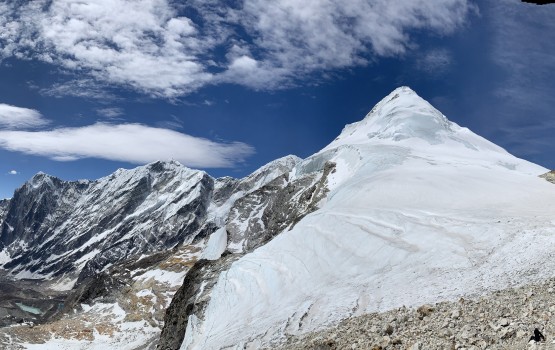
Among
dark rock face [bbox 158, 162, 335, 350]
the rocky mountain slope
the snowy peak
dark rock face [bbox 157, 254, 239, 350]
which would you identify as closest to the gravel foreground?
the rocky mountain slope

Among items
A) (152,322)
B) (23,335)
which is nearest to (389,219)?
(152,322)

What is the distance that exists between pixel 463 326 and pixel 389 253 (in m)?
14.4

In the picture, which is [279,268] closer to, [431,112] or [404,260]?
[404,260]

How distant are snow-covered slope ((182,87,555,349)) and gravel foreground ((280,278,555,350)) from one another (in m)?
2.52

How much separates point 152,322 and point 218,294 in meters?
75.4

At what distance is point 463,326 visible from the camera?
45.7 feet

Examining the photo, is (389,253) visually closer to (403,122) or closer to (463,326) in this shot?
(463,326)

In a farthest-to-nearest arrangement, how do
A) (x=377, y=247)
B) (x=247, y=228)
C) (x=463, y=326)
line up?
(x=247, y=228) < (x=377, y=247) < (x=463, y=326)

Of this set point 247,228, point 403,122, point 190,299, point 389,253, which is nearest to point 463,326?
point 389,253

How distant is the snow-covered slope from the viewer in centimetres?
2142

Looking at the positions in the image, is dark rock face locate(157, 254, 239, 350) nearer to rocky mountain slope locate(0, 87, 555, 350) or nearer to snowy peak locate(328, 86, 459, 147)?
rocky mountain slope locate(0, 87, 555, 350)

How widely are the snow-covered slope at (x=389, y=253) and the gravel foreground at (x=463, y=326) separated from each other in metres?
2.52

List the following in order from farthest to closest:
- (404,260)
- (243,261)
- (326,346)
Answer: (243,261) < (404,260) < (326,346)

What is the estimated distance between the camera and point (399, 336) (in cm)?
1481
